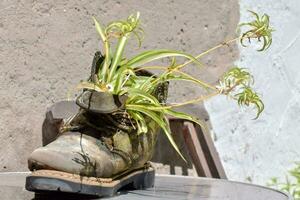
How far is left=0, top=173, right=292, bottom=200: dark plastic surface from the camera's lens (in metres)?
1.25

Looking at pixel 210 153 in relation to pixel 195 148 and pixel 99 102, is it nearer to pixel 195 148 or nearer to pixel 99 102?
pixel 195 148

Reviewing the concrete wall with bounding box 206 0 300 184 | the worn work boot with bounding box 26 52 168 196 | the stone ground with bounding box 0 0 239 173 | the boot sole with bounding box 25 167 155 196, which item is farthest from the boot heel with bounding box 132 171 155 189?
the concrete wall with bounding box 206 0 300 184

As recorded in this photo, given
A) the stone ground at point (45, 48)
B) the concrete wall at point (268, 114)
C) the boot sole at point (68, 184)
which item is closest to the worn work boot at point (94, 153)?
the boot sole at point (68, 184)

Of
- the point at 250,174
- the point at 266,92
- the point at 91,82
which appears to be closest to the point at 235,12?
the point at 266,92

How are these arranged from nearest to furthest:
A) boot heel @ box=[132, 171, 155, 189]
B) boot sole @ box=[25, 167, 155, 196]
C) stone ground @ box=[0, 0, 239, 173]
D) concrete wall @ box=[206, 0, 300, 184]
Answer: boot sole @ box=[25, 167, 155, 196] → boot heel @ box=[132, 171, 155, 189] → stone ground @ box=[0, 0, 239, 173] → concrete wall @ box=[206, 0, 300, 184]

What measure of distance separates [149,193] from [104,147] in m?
0.12

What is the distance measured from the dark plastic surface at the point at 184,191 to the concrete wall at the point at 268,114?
0.71 m

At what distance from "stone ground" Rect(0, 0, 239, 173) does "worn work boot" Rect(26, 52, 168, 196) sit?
1.67 feet

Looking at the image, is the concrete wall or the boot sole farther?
the concrete wall

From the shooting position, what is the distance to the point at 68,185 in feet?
3.86

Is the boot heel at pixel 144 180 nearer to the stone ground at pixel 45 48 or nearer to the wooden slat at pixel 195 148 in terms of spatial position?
the stone ground at pixel 45 48

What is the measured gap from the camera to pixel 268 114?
238cm

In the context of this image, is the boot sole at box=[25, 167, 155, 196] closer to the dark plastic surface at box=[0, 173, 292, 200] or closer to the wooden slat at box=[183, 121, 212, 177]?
the dark plastic surface at box=[0, 173, 292, 200]

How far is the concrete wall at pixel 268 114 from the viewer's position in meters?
2.30
